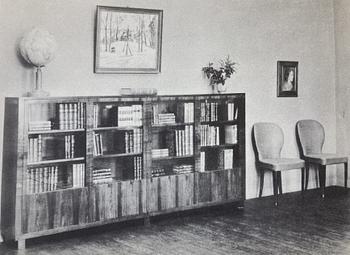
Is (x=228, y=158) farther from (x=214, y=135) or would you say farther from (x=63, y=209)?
(x=63, y=209)

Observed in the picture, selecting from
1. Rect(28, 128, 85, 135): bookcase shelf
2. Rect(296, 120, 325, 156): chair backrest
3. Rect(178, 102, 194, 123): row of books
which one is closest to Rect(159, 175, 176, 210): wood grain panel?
Rect(178, 102, 194, 123): row of books

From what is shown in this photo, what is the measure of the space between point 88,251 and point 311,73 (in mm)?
5067

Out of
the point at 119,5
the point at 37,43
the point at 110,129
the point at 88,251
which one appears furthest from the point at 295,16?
the point at 88,251

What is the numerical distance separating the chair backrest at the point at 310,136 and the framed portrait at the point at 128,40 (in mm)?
2835

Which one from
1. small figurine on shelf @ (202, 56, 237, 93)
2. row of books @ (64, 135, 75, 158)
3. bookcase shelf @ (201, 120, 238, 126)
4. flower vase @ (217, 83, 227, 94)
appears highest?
small figurine on shelf @ (202, 56, 237, 93)

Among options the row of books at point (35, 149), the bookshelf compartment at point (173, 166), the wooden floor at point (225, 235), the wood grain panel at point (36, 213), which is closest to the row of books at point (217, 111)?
the bookshelf compartment at point (173, 166)

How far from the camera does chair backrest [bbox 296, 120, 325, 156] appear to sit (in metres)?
8.66

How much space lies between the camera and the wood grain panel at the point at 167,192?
6.66m

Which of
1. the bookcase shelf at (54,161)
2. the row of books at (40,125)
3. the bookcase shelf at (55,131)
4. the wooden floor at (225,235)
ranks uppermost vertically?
the row of books at (40,125)

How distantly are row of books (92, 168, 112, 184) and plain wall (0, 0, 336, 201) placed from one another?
3.08 ft

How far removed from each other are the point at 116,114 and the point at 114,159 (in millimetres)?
560

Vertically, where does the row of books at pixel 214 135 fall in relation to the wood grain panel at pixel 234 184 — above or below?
above

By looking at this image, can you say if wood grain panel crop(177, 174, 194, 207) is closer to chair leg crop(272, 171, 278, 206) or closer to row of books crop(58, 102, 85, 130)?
chair leg crop(272, 171, 278, 206)

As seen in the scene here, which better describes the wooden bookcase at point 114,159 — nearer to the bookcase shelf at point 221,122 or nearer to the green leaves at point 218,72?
the bookcase shelf at point 221,122
